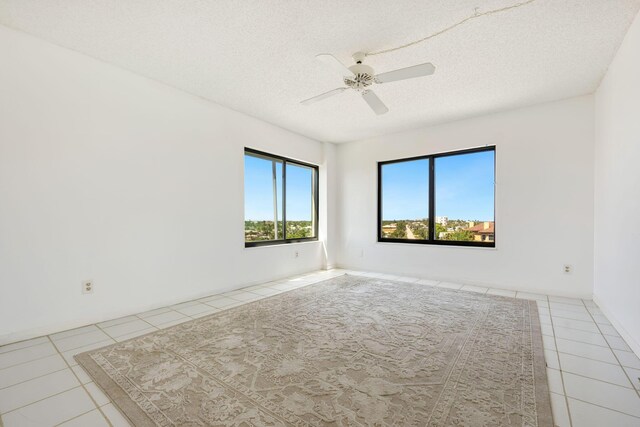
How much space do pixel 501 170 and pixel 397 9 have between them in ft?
9.65

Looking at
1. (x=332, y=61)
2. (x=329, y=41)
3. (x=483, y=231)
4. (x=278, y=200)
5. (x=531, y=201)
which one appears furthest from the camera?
(x=278, y=200)

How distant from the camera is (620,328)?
8.23ft

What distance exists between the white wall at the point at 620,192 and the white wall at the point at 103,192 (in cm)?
397

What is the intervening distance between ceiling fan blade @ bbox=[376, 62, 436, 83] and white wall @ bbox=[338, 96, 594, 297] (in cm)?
239

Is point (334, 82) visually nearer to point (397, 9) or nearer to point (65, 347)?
point (397, 9)

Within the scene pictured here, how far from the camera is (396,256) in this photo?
5055 millimetres

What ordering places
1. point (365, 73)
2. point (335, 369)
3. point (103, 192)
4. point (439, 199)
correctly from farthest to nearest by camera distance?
point (439, 199) → point (103, 192) → point (365, 73) → point (335, 369)

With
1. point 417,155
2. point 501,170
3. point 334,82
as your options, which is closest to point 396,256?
point 417,155

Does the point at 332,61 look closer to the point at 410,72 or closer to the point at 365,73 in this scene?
the point at 365,73

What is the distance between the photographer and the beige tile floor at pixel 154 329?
148cm

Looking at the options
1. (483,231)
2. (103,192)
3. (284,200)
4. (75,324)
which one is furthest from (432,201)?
(75,324)

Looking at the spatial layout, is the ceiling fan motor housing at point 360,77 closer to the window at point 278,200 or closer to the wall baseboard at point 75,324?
the window at point 278,200

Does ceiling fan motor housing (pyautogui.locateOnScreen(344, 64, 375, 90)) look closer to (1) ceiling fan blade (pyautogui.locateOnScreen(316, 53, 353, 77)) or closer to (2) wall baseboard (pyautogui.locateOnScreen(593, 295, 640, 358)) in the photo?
(1) ceiling fan blade (pyautogui.locateOnScreen(316, 53, 353, 77))

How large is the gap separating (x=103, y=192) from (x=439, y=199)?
441cm
